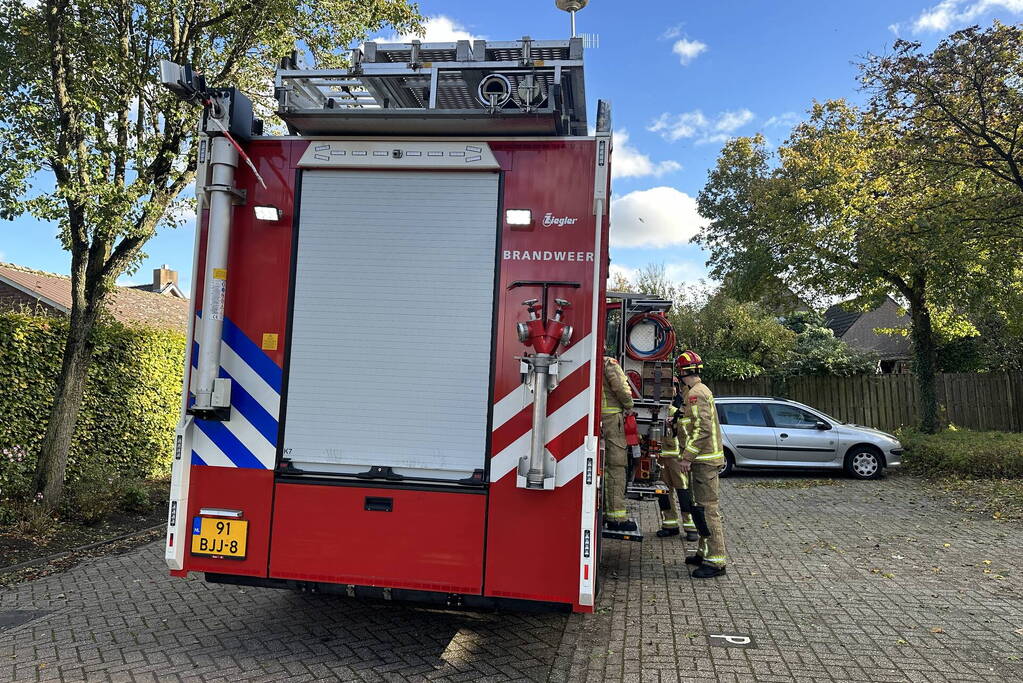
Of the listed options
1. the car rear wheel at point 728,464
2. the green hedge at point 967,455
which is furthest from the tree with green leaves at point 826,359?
the car rear wheel at point 728,464

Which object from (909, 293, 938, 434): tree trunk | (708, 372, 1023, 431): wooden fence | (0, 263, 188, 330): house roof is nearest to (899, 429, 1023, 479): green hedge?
(909, 293, 938, 434): tree trunk

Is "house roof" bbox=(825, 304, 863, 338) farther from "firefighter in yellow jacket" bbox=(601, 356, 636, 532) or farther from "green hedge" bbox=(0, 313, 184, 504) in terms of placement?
"green hedge" bbox=(0, 313, 184, 504)

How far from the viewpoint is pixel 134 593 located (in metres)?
5.45

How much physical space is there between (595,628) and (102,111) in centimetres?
699

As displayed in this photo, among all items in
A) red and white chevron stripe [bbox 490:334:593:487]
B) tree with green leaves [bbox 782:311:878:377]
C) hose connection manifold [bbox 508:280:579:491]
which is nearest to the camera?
hose connection manifold [bbox 508:280:579:491]

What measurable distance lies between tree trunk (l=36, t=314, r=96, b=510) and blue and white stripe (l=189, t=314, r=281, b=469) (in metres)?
4.67

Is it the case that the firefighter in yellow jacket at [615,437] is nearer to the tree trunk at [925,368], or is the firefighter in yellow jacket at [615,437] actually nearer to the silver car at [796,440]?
the silver car at [796,440]

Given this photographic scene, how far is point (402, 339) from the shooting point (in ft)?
12.6

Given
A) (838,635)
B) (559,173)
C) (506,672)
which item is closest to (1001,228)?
(838,635)

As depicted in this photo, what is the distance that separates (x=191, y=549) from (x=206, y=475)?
42cm

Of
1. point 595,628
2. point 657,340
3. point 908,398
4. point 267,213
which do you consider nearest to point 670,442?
point 657,340

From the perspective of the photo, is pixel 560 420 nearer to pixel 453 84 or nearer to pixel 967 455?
pixel 453 84

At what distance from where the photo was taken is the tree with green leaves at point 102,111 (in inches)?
271

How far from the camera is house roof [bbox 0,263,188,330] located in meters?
19.5
